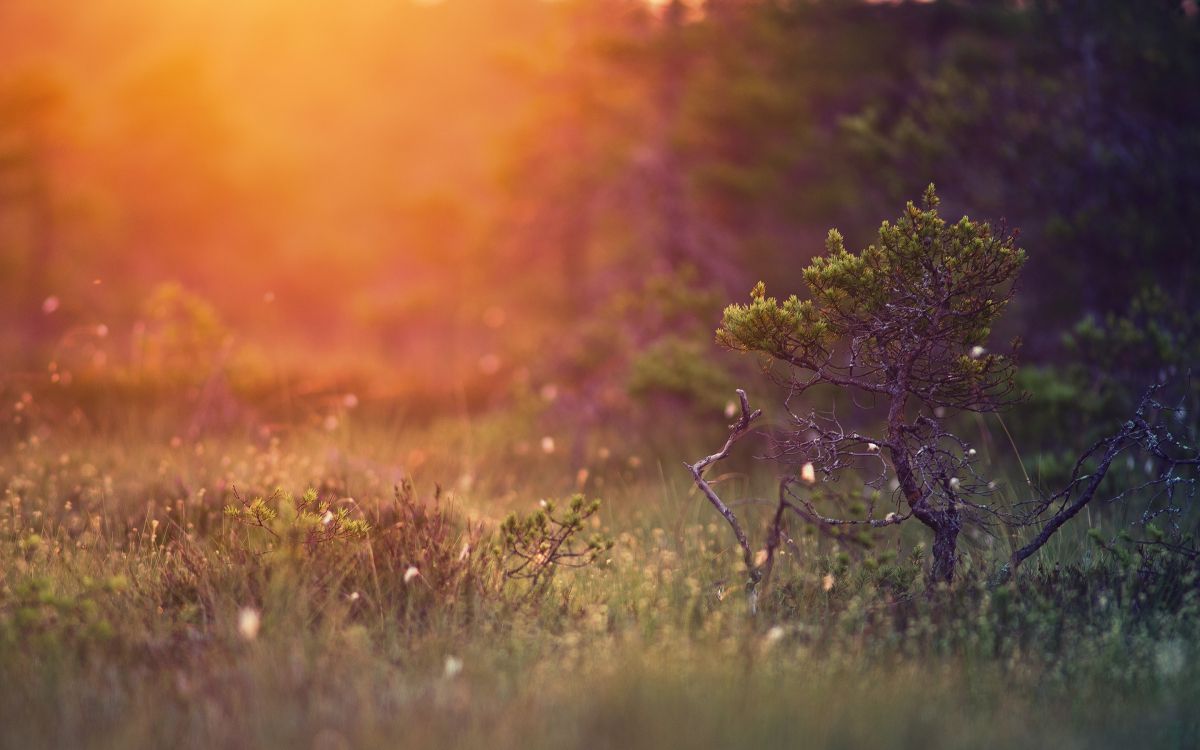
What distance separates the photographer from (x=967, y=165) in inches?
387

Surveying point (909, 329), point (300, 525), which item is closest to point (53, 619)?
point (300, 525)

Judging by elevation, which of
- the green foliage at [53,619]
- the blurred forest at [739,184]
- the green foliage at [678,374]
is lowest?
the green foliage at [53,619]

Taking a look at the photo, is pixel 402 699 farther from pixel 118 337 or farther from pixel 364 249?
pixel 364 249

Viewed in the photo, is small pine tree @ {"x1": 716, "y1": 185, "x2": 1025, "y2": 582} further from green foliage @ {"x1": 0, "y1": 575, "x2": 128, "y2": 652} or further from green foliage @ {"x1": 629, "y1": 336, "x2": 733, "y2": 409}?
green foliage @ {"x1": 629, "y1": 336, "x2": 733, "y2": 409}

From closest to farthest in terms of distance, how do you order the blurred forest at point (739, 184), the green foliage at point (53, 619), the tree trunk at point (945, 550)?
the green foliage at point (53, 619), the tree trunk at point (945, 550), the blurred forest at point (739, 184)

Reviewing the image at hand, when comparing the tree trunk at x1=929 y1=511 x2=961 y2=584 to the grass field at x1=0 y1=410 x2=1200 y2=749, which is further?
the tree trunk at x1=929 y1=511 x2=961 y2=584

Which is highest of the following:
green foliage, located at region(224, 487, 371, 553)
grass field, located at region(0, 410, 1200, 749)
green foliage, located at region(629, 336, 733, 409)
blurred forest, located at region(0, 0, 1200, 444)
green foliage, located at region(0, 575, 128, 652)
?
blurred forest, located at region(0, 0, 1200, 444)

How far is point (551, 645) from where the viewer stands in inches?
164

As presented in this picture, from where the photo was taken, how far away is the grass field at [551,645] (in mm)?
3346

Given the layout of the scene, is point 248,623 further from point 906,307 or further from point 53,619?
point 906,307

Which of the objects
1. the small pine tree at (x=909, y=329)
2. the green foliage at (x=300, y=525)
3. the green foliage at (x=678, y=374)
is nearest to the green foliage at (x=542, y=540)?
the green foliage at (x=300, y=525)

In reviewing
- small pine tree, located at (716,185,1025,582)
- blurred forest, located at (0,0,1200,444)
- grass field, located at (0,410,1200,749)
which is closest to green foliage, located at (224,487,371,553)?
grass field, located at (0,410,1200,749)

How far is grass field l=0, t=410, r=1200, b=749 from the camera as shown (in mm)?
3346

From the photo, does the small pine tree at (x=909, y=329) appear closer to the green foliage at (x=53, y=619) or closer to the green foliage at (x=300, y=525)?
the green foliage at (x=300, y=525)
